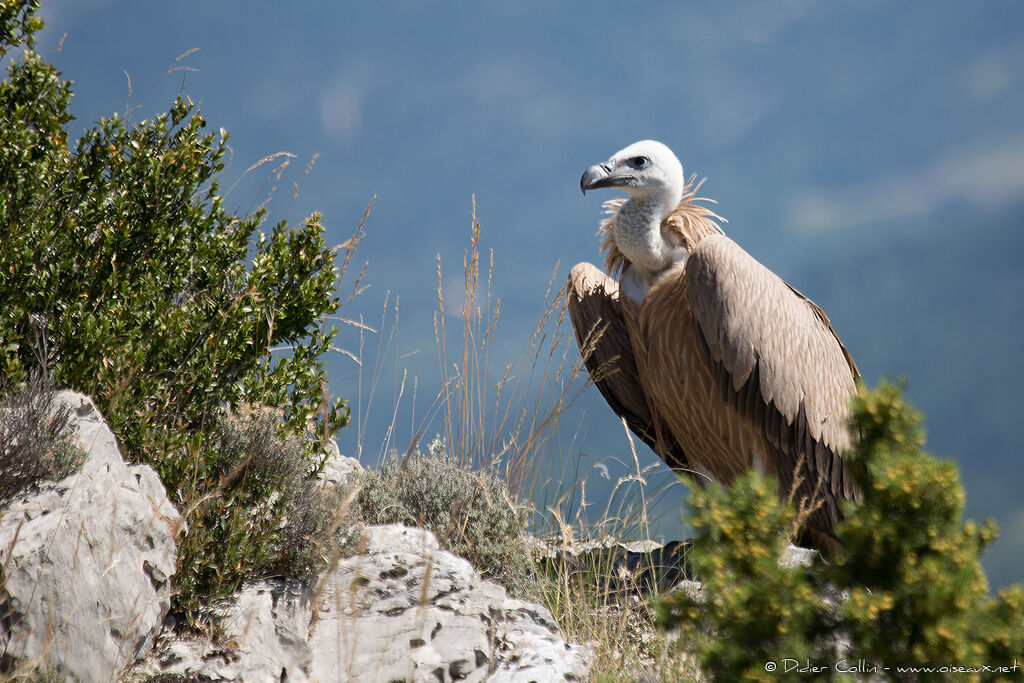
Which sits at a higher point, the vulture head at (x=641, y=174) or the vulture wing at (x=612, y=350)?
the vulture head at (x=641, y=174)

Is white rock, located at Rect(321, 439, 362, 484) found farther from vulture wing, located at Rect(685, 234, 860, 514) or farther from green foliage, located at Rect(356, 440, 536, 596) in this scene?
vulture wing, located at Rect(685, 234, 860, 514)

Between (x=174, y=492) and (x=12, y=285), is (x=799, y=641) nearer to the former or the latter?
(x=174, y=492)

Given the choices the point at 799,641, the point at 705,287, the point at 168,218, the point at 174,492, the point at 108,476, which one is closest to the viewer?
the point at 799,641

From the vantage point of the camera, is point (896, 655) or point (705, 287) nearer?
point (896, 655)

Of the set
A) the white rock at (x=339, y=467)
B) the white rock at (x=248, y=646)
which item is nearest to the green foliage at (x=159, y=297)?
the white rock at (x=248, y=646)

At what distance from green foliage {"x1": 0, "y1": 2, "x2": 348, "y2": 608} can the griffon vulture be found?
1936 millimetres

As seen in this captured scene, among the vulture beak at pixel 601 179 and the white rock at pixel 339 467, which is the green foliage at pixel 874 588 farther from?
the vulture beak at pixel 601 179

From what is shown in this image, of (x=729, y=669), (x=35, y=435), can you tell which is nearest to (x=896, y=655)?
(x=729, y=669)

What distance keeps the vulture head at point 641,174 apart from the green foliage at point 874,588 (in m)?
3.51

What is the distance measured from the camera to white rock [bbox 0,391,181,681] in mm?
2898

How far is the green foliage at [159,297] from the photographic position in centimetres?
386

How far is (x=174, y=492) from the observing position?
379cm

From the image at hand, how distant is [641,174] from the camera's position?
5.66m

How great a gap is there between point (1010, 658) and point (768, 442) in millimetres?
2939
